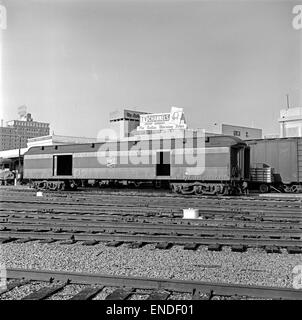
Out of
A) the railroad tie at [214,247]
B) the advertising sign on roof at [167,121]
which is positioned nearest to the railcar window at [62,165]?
the railroad tie at [214,247]

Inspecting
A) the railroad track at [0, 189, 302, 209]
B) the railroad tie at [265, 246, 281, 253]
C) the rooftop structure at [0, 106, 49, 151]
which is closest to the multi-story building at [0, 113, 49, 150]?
the rooftop structure at [0, 106, 49, 151]

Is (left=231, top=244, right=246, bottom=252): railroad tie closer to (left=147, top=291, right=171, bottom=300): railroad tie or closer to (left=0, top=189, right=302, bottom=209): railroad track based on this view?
(left=147, top=291, right=171, bottom=300): railroad tie

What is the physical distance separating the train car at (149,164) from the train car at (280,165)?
2.24 m

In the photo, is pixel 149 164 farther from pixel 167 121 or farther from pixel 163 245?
pixel 167 121

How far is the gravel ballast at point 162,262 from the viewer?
483 cm

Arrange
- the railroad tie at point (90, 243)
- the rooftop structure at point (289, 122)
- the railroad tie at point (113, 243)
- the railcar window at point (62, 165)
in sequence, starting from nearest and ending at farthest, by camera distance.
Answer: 1. the railroad tie at point (113, 243)
2. the railroad tie at point (90, 243)
3. the railcar window at point (62, 165)
4. the rooftop structure at point (289, 122)

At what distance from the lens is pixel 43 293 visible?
154 inches

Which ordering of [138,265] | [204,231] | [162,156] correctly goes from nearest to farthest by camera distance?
[138,265], [204,231], [162,156]

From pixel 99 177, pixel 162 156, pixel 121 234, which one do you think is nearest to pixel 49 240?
pixel 121 234

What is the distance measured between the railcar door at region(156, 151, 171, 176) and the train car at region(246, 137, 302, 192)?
508 centimetres

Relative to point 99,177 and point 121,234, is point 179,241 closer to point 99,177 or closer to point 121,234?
point 121,234

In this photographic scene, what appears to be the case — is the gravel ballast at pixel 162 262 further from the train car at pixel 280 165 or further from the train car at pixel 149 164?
the train car at pixel 280 165
